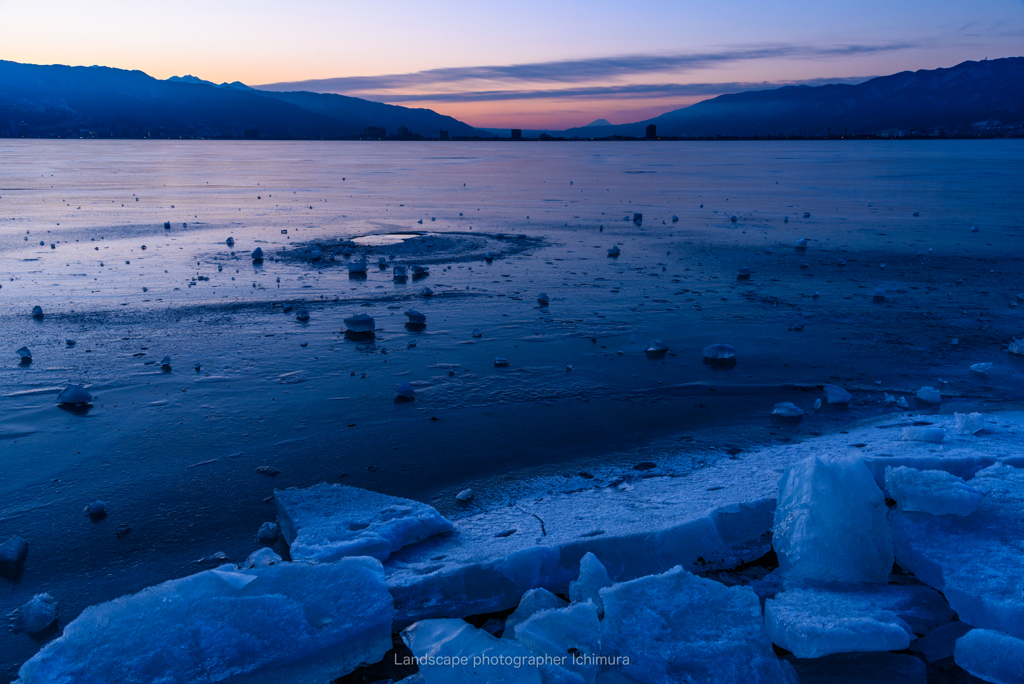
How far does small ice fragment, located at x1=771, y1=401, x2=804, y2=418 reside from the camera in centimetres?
492

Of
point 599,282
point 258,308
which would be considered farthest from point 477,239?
point 258,308

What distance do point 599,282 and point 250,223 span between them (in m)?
9.98

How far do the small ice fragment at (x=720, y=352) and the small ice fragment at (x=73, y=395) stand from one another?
5.56m

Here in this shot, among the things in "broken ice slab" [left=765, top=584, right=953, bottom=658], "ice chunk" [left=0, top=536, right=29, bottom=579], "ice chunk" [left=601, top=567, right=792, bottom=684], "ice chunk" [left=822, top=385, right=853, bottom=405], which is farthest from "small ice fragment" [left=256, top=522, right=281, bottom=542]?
"ice chunk" [left=822, top=385, right=853, bottom=405]

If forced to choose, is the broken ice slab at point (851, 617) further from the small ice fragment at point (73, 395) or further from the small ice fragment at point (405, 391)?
the small ice fragment at point (73, 395)

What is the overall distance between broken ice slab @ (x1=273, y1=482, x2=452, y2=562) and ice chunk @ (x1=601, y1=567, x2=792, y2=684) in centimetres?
112

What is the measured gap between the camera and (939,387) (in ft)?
18.0

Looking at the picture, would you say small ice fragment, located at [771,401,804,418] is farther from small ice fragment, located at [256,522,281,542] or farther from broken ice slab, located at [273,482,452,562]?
small ice fragment, located at [256,522,281,542]

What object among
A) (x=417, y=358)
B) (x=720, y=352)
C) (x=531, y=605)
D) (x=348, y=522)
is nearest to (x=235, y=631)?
(x=348, y=522)

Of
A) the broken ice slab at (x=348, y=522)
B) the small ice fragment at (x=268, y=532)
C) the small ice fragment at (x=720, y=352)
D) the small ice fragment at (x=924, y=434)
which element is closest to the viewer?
the broken ice slab at (x=348, y=522)

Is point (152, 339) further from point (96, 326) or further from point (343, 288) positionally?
point (343, 288)

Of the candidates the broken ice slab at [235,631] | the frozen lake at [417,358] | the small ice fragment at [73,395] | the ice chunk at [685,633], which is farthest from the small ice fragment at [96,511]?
the ice chunk at [685,633]

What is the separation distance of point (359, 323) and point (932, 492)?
5.44m

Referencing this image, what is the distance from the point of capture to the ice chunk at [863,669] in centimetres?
245
